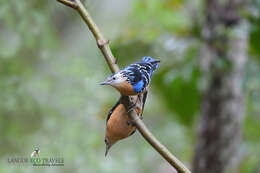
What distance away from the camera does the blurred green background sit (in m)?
3.29

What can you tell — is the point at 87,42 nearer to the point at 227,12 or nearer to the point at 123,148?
the point at 123,148

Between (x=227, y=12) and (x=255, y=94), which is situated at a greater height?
(x=227, y=12)

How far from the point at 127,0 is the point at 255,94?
285 cm

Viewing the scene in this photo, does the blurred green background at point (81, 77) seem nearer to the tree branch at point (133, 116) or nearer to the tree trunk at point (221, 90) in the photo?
the tree trunk at point (221, 90)

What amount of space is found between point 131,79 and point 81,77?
114 inches

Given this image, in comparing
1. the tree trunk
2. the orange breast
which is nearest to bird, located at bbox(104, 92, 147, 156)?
the orange breast

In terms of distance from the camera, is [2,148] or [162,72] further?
[162,72]

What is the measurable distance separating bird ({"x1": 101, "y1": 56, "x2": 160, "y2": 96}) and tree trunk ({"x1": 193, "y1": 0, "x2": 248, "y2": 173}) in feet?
7.92

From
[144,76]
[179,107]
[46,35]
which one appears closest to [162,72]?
[179,107]

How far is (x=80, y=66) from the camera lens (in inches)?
155

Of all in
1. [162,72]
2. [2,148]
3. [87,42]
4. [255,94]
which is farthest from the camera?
A: [87,42]

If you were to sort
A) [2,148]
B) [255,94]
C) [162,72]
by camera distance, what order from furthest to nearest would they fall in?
Result: 1. [162,72]
2. [255,94]
3. [2,148]

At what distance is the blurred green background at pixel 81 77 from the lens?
10.8 feet

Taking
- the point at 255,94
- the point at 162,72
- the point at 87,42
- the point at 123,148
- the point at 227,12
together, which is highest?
the point at 87,42
